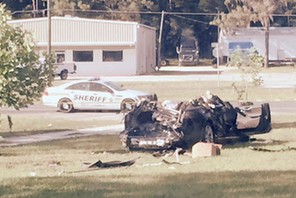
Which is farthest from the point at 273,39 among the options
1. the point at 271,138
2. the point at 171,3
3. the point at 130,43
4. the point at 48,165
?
the point at 48,165

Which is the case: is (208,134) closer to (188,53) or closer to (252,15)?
(252,15)

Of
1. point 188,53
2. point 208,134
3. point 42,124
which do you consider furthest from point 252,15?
point 208,134

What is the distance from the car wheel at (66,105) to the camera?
3728 cm

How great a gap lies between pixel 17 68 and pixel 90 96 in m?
17.4

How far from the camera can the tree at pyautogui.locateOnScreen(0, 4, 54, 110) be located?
63.4 ft

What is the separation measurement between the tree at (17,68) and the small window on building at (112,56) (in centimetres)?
5474

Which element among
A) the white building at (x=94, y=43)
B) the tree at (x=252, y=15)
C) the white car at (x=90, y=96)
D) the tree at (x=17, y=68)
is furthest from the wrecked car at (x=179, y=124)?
the tree at (x=252, y=15)

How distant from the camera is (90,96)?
37.0 m

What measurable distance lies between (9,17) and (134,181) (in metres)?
8.65

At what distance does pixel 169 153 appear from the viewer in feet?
63.8

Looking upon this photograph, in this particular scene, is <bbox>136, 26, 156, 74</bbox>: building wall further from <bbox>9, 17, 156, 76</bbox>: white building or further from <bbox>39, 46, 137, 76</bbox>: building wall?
<bbox>39, 46, 137, 76</bbox>: building wall

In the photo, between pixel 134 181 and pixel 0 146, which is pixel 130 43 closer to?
pixel 0 146

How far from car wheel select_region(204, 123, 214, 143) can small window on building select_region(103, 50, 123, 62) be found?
54384mm

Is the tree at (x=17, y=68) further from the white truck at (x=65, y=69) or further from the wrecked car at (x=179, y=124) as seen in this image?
the white truck at (x=65, y=69)
